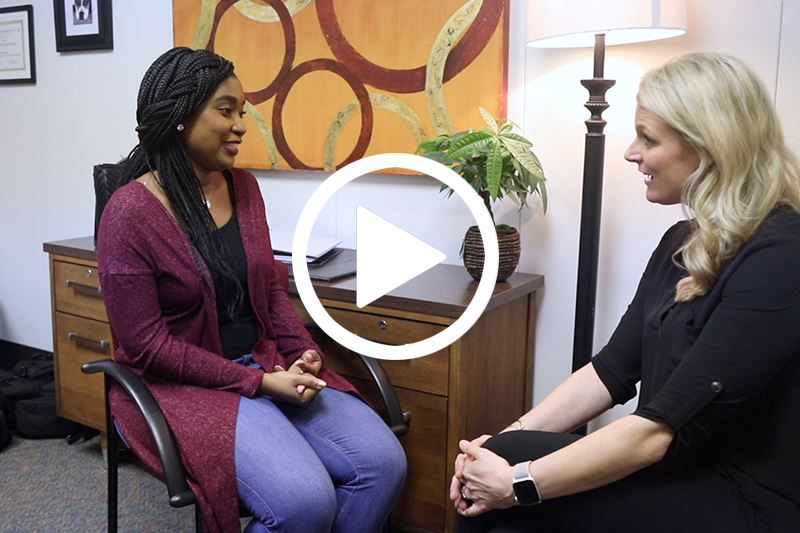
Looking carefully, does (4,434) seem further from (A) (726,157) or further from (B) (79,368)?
(A) (726,157)

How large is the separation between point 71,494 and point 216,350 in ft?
3.78

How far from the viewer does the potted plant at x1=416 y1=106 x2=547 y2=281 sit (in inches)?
75.9

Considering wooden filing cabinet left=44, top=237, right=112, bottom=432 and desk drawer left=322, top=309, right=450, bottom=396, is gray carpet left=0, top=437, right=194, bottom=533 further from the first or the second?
desk drawer left=322, top=309, right=450, bottom=396

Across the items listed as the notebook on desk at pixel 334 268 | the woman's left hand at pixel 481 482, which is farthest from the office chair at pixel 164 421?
the woman's left hand at pixel 481 482

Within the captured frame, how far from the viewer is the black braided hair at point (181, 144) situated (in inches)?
66.7

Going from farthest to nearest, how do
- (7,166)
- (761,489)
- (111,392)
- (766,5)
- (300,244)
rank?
1. (7,166)
2. (300,244)
3. (766,5)
4. (111,392)
5. (761,489)

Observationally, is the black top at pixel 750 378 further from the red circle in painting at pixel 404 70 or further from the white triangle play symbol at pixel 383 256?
the red circle in painting at pixel 404 70

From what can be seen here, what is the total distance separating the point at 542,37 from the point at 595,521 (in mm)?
1131

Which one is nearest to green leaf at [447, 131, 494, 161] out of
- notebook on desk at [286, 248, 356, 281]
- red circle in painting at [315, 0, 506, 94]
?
red circle in painting at [315, 0, 506, 94]

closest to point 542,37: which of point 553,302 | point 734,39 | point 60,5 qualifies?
point 734,39

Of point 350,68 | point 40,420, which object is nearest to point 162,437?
point 350,68

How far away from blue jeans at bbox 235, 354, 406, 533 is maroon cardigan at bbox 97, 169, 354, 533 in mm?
43

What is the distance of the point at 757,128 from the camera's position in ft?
4.06

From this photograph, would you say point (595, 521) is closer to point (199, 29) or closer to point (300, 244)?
Answer: point (300, 244)
